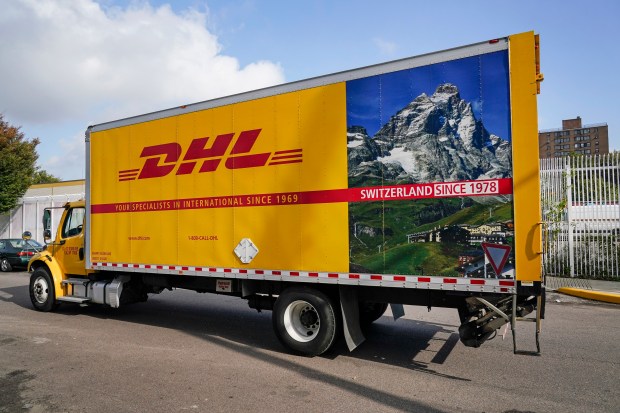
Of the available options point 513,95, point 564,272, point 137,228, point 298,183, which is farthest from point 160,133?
point 564,272

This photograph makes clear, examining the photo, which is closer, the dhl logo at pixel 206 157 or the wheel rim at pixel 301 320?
the wheel rim at pixel 301 320

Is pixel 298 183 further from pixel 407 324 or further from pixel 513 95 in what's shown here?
pixel 407 324

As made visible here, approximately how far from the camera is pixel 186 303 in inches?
423

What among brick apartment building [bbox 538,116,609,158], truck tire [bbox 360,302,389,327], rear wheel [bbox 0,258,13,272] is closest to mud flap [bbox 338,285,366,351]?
truck tire [bbox 360,302,389,327]

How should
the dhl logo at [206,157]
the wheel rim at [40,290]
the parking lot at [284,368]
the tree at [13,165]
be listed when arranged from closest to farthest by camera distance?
the parking lot at [284,368], the dhl logo at [206,157], the wheel rim at [40,290], the tree at [13,165]

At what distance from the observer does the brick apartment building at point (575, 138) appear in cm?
12288

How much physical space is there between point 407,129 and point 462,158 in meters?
0.79

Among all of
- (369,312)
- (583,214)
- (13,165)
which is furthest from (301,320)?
(13,165)

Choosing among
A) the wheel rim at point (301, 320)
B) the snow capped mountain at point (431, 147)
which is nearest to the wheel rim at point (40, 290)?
the wheel rim at point (301, 320)

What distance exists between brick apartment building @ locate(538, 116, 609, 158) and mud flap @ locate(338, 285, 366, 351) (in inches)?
5360

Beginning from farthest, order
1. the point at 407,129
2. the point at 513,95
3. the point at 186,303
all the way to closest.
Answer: the point at 186,303 → the point at 407,129 → the point at 513,95

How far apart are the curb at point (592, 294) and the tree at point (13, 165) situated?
86.6 ft

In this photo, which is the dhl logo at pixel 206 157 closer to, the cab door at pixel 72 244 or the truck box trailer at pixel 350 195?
the truck box trailer at pixel 350 195

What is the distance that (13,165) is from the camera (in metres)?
24.5
